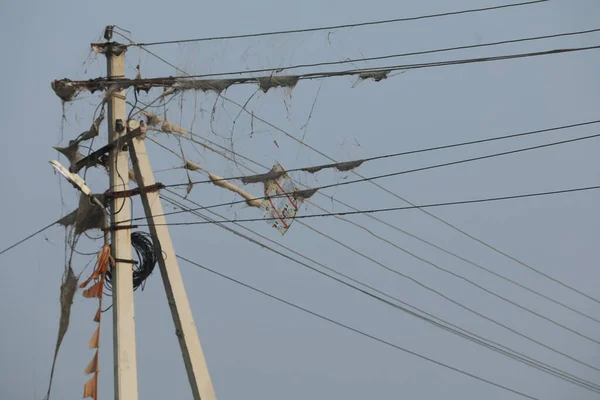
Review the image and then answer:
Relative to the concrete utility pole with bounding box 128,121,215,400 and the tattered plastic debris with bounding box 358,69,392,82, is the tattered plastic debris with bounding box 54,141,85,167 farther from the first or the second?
the tattered plastic debris with bounding box 358,69,392,82

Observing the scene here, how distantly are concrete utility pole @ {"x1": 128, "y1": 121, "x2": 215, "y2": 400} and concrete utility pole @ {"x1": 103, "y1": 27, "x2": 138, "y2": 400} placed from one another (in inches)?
8.2

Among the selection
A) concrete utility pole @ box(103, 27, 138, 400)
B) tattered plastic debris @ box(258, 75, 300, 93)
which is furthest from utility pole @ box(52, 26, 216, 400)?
tattered plastic debris @ box(258, 75, 300, 93)

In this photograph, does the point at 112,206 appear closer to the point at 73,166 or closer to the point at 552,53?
the point at 73,166

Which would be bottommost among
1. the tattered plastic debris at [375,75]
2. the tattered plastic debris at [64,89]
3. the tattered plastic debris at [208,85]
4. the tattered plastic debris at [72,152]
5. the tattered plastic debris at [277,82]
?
the tattered plastic debris at [375,75]

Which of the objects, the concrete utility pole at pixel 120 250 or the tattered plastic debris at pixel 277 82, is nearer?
the tattered plastic debris at pixel 277 82

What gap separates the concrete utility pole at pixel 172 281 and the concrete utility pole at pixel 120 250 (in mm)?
207

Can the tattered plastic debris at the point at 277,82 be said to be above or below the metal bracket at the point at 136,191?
below

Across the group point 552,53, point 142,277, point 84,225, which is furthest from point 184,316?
point 552,53

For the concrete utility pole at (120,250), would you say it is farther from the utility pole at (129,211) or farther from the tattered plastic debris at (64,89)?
the tattered plastic debris at (64,89)

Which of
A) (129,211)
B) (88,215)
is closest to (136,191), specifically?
(129,211)

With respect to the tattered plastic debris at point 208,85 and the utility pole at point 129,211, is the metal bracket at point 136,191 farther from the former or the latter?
the tattered plastic debris at point 208,85

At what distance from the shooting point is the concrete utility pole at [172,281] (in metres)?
16.5

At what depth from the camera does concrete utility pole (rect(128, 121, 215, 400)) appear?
54.0 ft

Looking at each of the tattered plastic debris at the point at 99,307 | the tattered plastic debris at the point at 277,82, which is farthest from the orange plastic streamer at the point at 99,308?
the tattered plastic debris at the point at 277,82
